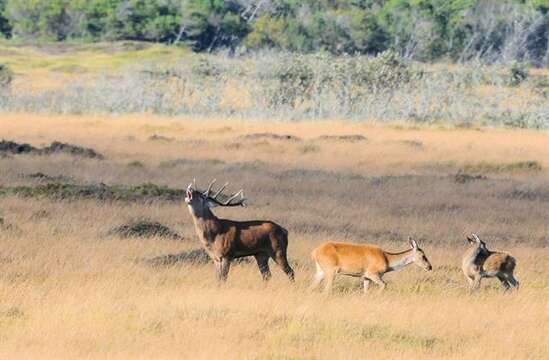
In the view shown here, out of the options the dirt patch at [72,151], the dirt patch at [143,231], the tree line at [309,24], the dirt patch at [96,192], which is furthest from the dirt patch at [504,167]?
the tree line at [309,24]

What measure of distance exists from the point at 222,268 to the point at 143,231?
3.98 metres

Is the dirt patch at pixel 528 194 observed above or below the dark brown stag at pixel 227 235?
below

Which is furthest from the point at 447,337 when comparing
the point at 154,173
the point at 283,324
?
the point at 154,173

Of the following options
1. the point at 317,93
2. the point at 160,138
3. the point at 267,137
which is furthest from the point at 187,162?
the point at 317,93

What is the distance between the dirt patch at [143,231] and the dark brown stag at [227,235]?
3.71 metres

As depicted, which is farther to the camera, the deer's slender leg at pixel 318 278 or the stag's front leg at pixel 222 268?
the stag's front leg at pixel 222 268

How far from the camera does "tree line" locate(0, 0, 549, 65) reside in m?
77.1

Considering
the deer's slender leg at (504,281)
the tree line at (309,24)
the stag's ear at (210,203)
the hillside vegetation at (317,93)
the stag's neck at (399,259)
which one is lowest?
the tree line at (309,24)

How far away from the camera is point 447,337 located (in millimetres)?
10398

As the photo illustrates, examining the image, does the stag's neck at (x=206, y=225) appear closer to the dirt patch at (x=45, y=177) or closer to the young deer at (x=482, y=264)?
the young deer at (x=482, y=264)

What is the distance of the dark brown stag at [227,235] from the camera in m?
12.0

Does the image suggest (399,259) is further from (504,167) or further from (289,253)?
(504,167)

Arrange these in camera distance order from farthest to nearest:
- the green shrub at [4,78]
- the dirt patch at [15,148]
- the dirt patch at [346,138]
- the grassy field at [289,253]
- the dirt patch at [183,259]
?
the green shrub at [4,78], the dirt patch at [346,138], the dirt patch at [15,148], the dirt patch at [183,259], the grassy field at [289,253]

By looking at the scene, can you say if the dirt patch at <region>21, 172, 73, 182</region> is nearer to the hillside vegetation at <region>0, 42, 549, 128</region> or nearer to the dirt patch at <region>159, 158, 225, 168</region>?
the dirt patch at <region>159, 158, 225, 168</region>
